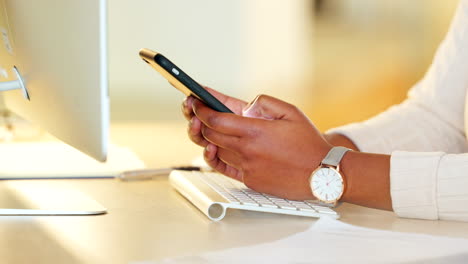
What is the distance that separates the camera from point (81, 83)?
0.88 metres

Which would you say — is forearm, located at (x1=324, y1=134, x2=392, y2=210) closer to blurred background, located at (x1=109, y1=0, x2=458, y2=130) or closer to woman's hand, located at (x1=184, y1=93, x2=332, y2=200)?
woman's hand, located at (x1=184, y1=93, x2=332, y2=200)

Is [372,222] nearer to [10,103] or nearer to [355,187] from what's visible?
[355,187]

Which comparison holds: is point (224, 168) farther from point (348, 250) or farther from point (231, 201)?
point (348, 250)

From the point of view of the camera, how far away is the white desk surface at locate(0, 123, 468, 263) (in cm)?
72

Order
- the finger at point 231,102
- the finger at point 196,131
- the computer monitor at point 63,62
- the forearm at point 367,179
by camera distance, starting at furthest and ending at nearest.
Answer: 1. the finger at point 231,102
2. the finger at point 196,131
3. the forearm at point 367,179
4. the computer monitor at point 63,62

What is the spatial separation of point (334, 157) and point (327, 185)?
41 millimetres

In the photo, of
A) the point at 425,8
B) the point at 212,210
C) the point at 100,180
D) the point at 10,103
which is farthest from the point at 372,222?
the point at 425,8

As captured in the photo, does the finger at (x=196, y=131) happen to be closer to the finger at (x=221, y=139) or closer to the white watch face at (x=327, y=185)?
the finger at (x=221, y=139)

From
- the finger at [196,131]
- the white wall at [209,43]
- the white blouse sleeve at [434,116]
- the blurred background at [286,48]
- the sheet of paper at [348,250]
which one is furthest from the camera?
the white wall at [209,43]

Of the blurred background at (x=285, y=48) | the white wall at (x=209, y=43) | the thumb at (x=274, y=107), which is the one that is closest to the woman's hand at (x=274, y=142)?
the thumb at (x=274, y=107)

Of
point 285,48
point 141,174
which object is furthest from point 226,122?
point 285,48

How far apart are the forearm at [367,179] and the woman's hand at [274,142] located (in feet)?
0.14

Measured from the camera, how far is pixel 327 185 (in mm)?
960

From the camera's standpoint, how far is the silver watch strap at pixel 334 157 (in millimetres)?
963
